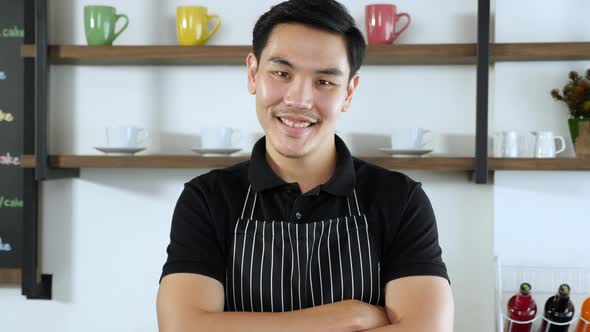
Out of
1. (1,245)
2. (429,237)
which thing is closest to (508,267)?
(429,237)

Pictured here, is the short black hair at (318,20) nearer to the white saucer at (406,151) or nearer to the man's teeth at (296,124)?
the man's teeth at (296,124)

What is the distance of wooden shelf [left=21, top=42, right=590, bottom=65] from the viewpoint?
94.0 inches

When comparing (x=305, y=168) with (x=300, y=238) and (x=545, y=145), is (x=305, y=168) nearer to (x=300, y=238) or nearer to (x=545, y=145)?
(x=300, y=238)

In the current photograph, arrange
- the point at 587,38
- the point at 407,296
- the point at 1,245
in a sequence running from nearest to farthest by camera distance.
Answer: the point at 407,296, the point at 587,38, the point at 1,245

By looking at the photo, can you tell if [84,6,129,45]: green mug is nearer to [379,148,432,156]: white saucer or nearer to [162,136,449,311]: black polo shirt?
[379,148,432,156]: white saucer

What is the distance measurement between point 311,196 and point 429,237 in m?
0.26

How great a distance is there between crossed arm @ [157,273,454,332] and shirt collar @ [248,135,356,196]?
216 millimetres

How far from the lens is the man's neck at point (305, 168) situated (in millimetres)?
1623

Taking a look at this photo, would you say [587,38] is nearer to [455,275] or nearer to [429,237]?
[455,275]

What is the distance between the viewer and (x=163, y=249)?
2.73 m

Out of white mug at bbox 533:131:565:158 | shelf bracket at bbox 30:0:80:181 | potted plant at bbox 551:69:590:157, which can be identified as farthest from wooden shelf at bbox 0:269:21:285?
potted plant at bbox 551:69:590:157

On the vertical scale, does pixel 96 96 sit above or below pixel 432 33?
below

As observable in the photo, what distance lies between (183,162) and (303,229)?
3.26 feet

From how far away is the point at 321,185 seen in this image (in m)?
1.61
